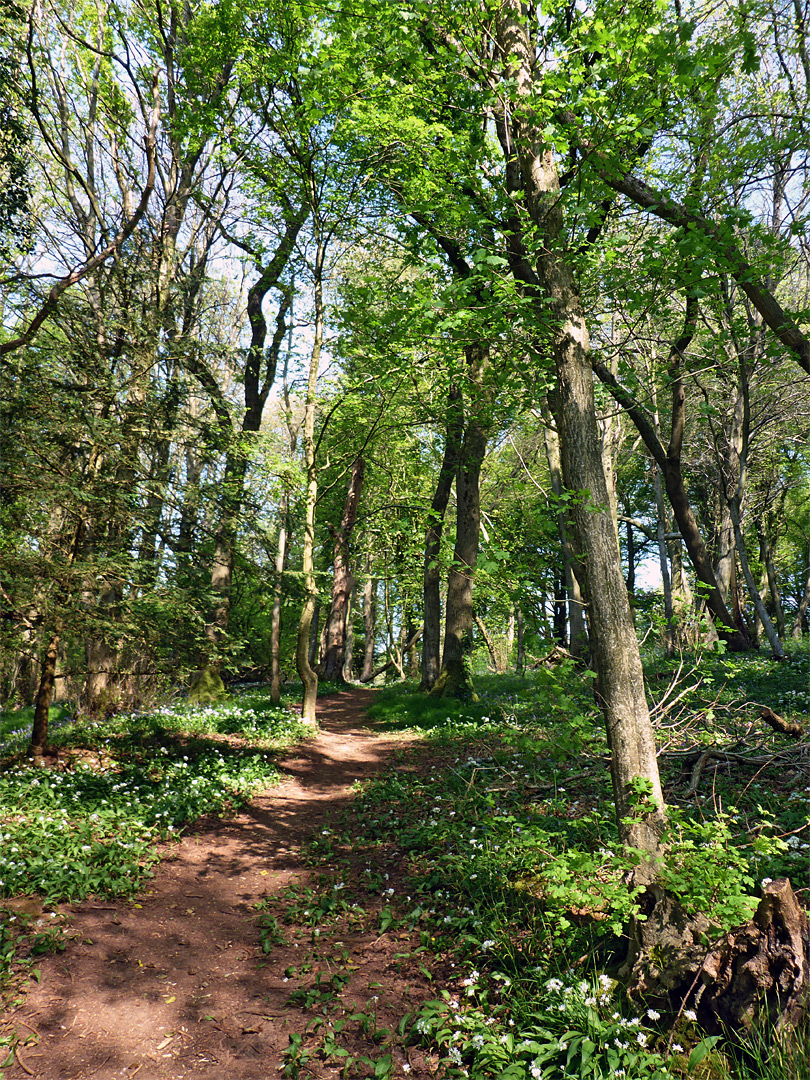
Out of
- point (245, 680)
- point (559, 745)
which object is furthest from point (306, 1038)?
point (245, 680)

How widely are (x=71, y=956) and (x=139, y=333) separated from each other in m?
7.11

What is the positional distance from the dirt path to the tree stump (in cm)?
154

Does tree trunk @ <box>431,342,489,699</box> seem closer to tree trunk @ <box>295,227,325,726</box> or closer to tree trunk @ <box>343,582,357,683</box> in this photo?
tree trunk @ <box>295,227,325,726</box>

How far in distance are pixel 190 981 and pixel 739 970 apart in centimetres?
358

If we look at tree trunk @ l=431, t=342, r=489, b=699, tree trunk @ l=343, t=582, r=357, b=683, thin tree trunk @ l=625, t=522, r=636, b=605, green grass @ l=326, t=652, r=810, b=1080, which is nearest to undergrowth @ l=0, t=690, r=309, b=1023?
green grass @ l=326, t=652, r=810, b=1080

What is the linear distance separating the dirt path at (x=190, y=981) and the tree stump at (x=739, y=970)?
5.06 feet

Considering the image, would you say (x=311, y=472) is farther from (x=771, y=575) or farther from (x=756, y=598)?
(x=771, y=575)

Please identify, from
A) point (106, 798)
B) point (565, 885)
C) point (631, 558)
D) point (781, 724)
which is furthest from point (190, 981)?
point (631, 558)

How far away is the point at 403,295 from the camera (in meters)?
6.89

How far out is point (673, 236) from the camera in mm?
4594

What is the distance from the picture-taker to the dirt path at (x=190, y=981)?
3.38 m

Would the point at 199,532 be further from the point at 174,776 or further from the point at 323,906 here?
the point at 323,906

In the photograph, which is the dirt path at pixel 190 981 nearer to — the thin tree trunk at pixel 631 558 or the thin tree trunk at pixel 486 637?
the thin tree trunk at pixel 486 637

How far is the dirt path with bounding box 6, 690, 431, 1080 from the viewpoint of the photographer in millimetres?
3379
